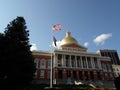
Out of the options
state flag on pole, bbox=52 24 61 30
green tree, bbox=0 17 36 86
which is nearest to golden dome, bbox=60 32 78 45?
state flag on pole, bbox=52 24 61 30

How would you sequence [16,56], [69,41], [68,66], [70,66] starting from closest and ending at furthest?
[16,56], [70,66], [68,66], [69,41]

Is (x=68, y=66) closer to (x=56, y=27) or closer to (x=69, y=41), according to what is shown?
(x=69, y=41)

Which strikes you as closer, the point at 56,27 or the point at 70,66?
the point at 56,27

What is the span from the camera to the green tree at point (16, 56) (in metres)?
21.9

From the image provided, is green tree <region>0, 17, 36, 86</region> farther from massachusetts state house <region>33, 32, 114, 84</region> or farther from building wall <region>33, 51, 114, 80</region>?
building wall <region>33, 51, 114, 80</region>

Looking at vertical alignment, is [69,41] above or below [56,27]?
above

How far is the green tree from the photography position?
71.8 feet

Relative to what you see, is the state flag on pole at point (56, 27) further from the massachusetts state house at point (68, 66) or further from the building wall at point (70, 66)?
the building wall at point (70, 66)

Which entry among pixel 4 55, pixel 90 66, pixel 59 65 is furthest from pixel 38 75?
pixel 4 55

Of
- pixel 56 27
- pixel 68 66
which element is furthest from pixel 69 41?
pixel 56 27

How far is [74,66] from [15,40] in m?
30.7

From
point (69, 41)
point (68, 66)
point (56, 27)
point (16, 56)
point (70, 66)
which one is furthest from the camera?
point (69, 41)

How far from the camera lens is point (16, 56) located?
2333 cm

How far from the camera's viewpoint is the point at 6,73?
22.0 metres
